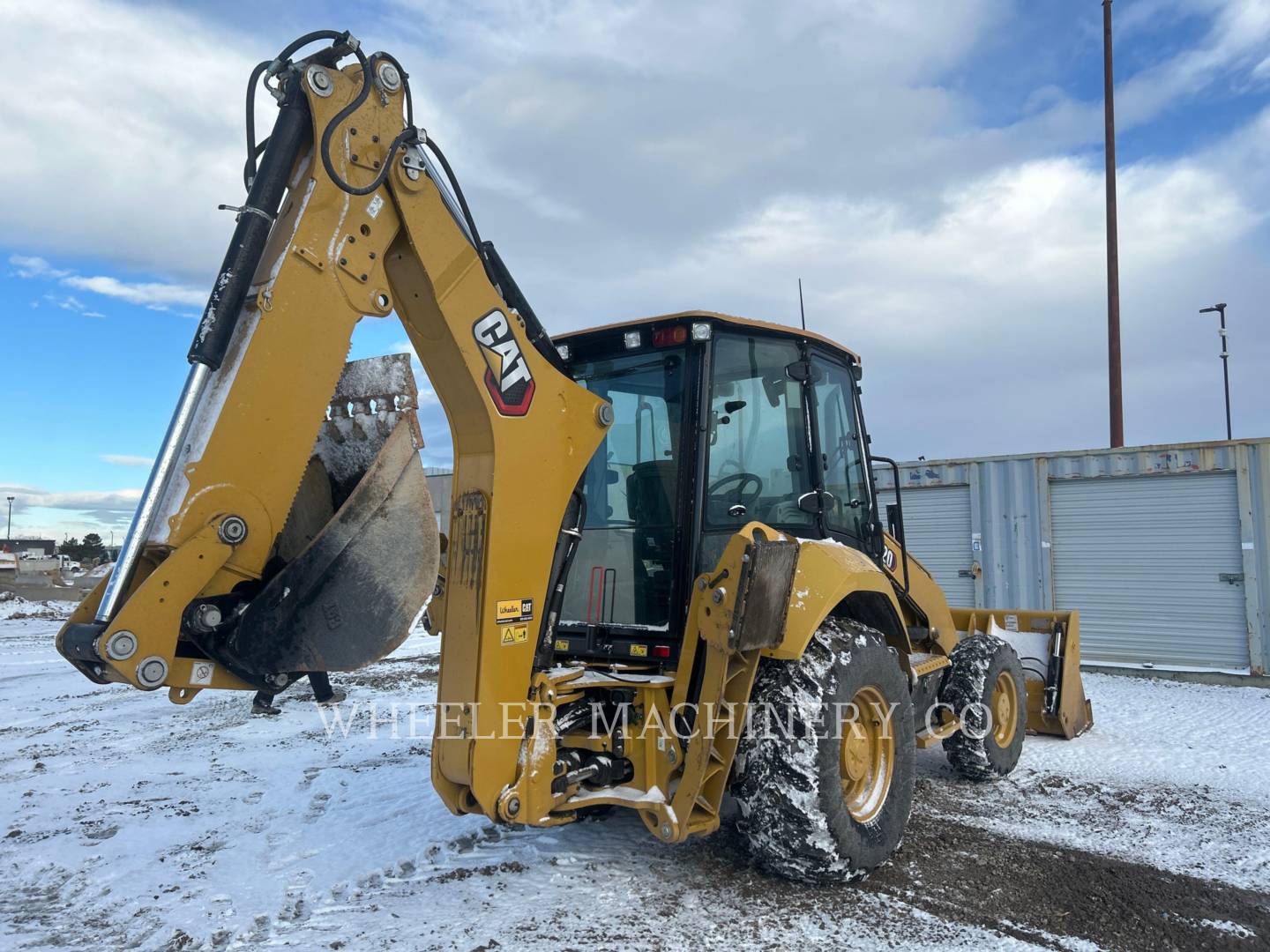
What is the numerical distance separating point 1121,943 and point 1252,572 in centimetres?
862

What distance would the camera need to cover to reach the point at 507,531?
350 cm

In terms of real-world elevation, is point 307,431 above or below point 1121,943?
above

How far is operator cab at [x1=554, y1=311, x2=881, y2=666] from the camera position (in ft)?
13.3

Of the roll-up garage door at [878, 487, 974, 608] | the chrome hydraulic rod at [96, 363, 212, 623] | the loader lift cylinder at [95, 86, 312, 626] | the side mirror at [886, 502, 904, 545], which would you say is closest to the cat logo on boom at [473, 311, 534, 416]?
the loader lift cylinder at [95, 86, 312, 626]

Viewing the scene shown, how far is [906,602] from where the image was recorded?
5.34 m

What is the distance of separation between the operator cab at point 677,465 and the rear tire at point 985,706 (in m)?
1.94

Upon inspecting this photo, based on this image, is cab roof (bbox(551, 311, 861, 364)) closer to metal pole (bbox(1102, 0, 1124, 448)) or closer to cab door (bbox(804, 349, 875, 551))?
cab door (bbox(804, 349, 875, 551))

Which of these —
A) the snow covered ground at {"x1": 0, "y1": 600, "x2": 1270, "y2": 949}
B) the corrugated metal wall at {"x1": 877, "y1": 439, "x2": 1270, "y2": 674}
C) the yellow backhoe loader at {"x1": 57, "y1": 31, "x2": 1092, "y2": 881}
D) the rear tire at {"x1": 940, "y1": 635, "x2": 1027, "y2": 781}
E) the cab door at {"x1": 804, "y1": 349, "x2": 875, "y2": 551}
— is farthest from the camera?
the corrugated metal wall at {"x1": 877, "y1": 439, "x2": 1270, "y2": 674}

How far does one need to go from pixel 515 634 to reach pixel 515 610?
9 cm

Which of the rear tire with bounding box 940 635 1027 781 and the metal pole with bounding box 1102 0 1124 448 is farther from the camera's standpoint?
the metal pole with bounding box 1102 0 1124 448

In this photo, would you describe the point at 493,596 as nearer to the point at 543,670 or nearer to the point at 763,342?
the point at 543,670

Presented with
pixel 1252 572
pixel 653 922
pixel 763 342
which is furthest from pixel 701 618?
pixel 1252 572

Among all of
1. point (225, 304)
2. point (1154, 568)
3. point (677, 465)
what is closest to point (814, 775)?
point (677, 465)

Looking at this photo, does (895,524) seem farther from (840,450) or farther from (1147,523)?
(1147,523)
